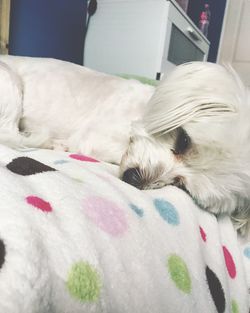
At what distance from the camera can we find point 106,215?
521mm

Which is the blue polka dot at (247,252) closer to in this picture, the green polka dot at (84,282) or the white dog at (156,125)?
the white dog at (156,125)

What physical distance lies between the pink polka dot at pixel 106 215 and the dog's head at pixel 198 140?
1.10 ft

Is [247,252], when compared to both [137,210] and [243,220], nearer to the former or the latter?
[243,220]

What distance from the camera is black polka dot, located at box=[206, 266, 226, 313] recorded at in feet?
1.90

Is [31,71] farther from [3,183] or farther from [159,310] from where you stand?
[159,310]

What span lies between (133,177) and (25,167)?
0.36 meters

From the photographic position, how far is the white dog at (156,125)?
854mm

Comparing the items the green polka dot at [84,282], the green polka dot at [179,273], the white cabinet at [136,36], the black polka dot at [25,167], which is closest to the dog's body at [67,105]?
the black polka dot at [25,167]

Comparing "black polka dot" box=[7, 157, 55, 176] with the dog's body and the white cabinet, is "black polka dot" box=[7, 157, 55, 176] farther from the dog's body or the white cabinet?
the white cabinet

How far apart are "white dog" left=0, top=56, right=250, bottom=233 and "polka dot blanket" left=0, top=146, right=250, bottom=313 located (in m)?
0.15

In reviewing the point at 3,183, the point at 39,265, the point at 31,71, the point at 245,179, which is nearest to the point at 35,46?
the point at 31,71

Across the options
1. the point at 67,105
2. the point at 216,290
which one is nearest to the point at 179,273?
the point at 216,290

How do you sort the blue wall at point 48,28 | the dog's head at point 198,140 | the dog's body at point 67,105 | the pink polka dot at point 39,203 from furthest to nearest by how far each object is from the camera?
the blue wall at point 48,28
the dog's body at point 67,105
the dog's head at point 198,140
the pink polka dot at point 39,203

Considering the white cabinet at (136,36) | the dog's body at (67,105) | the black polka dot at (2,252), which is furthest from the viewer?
the white cabinet at (136,36)
